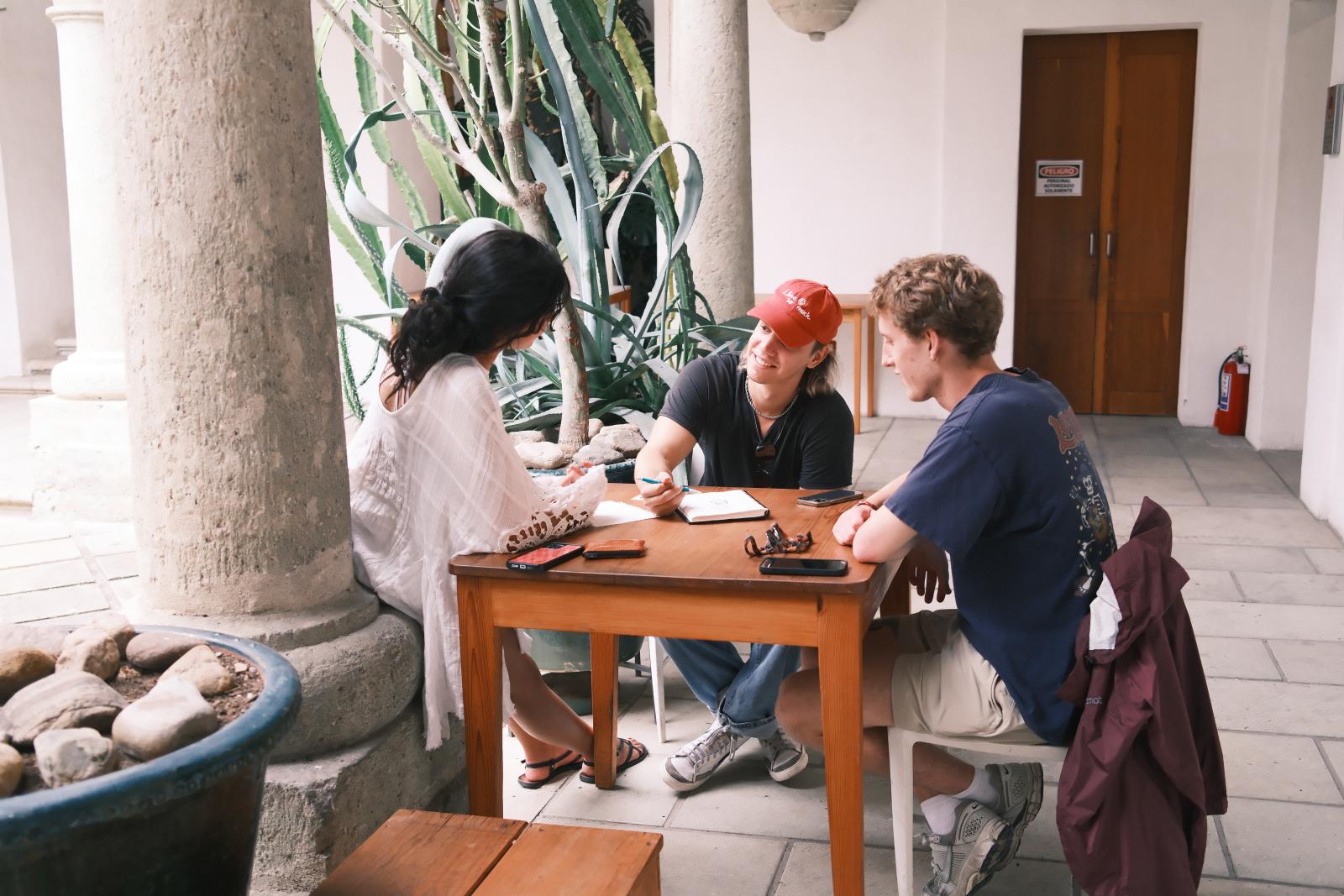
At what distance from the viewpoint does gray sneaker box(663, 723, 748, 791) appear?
297cm

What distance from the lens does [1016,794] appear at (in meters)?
2.44

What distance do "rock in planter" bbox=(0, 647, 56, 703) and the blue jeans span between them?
60.8 inches

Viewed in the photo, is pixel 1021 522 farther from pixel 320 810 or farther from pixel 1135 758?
pixel 320 810

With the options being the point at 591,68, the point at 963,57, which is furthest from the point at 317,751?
the point at 963,57

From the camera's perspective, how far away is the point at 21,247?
9234mm

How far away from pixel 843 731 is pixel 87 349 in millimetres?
4164

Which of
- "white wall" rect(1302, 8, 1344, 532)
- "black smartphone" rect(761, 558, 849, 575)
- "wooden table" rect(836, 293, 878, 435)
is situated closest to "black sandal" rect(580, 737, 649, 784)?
"black smartphone" rect(761, 558, 849, 575)

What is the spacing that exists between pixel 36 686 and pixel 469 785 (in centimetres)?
106

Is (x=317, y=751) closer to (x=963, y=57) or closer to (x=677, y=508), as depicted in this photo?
(x=677, y=508)

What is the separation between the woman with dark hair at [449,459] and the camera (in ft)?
7.95

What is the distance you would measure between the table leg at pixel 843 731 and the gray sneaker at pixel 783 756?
71 centimetres

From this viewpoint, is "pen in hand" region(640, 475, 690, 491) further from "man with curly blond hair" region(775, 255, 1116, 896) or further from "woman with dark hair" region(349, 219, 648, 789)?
"man with curly blond hair" region(775, 255, 1116, 896)

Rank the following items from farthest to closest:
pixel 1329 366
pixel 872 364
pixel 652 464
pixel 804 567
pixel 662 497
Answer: pixel 872 364
pixel 1329 366
pixel 652 464
pixel 662 497
pixel 804 567

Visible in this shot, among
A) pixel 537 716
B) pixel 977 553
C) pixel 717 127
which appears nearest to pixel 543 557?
pixel 537 716
